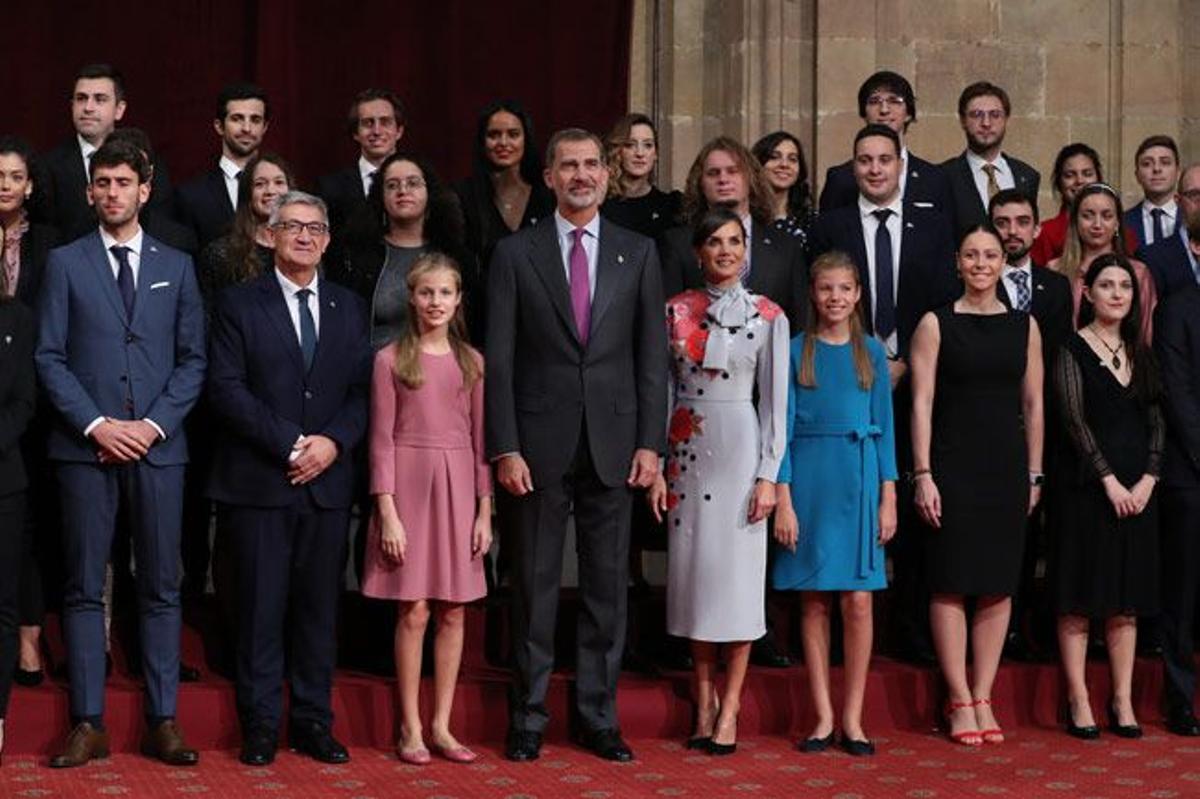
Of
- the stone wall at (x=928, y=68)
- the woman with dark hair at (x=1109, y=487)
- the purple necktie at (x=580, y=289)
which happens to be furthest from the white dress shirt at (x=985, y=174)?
the purple necktie at (x=580, y=289)

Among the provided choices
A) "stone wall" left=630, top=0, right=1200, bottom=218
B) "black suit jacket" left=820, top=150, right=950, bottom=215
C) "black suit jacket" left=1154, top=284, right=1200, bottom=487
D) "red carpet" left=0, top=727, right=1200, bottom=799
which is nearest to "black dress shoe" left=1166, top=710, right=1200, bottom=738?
"red carpet" left=0, top=727, right=1200, bottom=799

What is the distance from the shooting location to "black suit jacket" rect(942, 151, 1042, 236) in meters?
8.19

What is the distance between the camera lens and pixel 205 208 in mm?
7559

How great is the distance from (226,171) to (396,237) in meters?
0.74

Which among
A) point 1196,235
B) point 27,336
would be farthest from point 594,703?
point 1196,235

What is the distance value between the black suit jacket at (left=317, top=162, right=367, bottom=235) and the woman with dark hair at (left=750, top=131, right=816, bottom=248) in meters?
1.32

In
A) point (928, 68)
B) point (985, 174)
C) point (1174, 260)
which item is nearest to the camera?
point (1174, 260)

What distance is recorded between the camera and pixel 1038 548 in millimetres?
7906

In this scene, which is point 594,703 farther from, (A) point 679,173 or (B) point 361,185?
(A) point 679,173

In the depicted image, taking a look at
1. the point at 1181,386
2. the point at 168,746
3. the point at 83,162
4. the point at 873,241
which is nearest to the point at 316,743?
the point at 168,746

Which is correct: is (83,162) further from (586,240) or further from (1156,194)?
(1156,194)

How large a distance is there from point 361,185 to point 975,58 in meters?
3.58

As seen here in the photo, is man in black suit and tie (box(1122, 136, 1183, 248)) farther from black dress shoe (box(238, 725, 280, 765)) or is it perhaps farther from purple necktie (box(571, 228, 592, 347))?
black dress shoe (box(238, 725, 280, 765))

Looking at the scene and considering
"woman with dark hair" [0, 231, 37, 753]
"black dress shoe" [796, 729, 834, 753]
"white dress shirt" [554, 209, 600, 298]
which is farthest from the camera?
"black dress shoe" [796, 729, 834, 753]
